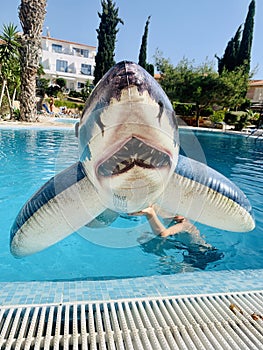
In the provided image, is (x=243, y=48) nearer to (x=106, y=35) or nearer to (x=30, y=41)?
(x=106, y=35)

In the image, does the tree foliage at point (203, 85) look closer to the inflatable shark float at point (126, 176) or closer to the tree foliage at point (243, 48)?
the tree foliage at point (243, 48)

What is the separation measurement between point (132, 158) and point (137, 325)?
903 millimetres

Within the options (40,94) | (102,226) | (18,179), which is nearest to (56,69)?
(40,94)

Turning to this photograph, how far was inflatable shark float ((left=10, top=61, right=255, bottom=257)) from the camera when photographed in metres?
1.30

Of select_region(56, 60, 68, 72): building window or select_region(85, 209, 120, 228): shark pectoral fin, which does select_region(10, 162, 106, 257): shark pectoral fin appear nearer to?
select_region(85, 209, 120, 228): shark pectoral fin

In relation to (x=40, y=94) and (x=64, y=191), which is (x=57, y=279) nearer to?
(x=64, y=191)

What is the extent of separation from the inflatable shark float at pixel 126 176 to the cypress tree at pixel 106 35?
1124 inches

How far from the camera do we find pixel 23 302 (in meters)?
1.70

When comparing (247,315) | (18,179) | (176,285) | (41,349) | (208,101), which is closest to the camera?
(41,349)

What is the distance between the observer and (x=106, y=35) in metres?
29.1

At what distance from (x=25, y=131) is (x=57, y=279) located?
38.5 feet

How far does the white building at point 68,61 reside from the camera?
→ 4053cm

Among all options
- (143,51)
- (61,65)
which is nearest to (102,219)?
(143,51)

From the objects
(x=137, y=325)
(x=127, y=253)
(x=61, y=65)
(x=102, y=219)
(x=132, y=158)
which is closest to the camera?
(x=132, y=158)
